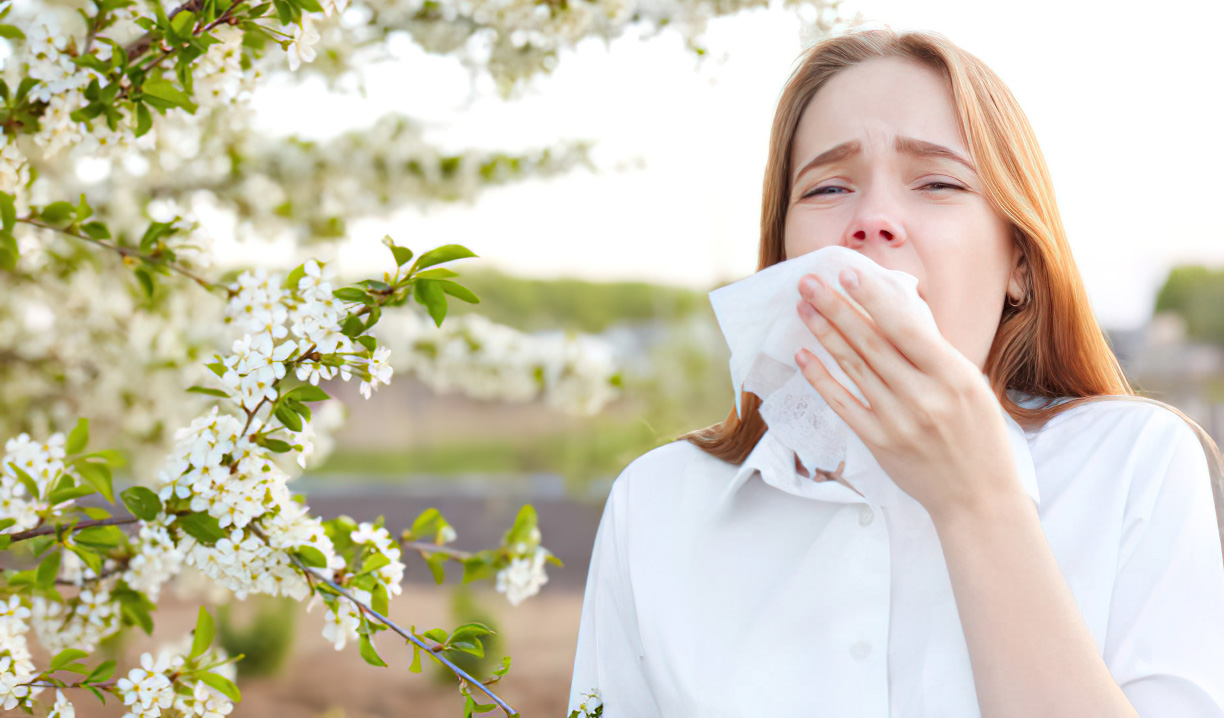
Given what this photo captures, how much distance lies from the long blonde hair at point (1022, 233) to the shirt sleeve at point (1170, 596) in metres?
0.15

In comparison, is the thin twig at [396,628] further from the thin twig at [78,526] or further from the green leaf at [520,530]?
the green leaf at [520,530]

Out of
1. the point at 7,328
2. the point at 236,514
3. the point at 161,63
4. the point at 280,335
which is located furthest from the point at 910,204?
the point at 7,328

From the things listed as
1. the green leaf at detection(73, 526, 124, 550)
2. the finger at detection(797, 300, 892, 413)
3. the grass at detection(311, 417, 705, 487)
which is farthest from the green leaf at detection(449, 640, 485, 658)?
the grass at detection(311, 417, 705, 487)

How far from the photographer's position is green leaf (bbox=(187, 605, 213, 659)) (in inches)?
45.3

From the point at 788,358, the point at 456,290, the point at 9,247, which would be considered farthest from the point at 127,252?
the point at 788,358

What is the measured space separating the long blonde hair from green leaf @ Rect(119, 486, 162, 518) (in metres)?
1.09

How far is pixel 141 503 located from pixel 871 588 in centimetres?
97

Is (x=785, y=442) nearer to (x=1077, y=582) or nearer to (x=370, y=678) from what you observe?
(x=1077, y=582)

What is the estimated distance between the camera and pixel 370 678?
19.2 feet

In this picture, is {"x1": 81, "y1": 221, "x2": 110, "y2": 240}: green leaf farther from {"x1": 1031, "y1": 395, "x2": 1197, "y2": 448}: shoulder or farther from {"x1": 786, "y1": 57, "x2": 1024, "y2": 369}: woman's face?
{"x1": 1031, "y1": 395, "x2": 1197, "y2": 448}: shoulder

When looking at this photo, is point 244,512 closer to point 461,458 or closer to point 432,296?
point 432,296

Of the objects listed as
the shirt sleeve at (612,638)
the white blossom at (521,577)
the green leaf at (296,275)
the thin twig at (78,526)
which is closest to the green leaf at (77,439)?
the thin twig at (78,526)

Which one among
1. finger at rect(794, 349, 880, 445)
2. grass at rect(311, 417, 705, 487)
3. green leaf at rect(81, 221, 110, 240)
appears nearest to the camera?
finger at rect(794, 349, 880, 445)

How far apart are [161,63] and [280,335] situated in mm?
499
